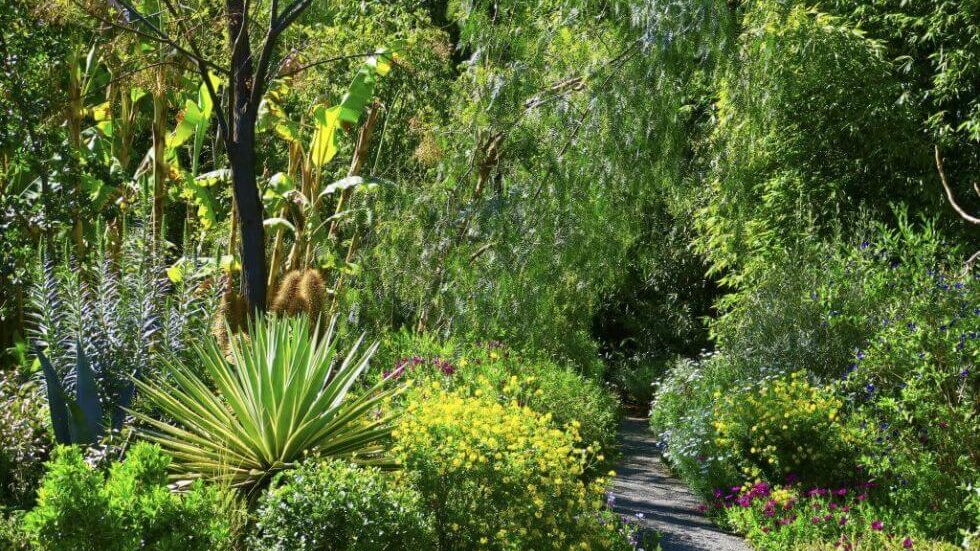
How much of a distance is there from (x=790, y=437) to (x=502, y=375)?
6.58 feet

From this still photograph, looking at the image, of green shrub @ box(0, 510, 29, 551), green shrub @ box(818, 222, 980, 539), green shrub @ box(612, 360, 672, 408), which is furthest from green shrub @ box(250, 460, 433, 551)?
green shrub @ box(612, 360, 672, 408)

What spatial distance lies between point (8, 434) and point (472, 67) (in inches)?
206

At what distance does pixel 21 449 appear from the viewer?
4.59 metres

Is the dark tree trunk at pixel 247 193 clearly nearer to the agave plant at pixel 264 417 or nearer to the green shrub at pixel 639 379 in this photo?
the agave plant at pixel 264 417

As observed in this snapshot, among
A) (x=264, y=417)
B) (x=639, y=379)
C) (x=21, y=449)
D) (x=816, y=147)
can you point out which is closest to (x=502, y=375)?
(x=264, y=417)

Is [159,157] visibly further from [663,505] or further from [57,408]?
[663,505]

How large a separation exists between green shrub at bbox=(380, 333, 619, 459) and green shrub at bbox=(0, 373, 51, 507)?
2107 mm

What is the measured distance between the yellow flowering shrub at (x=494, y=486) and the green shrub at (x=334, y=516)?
276 mm

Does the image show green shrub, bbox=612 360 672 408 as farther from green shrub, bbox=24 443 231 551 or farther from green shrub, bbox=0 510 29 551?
green shrub, bbox=24 443 231 551

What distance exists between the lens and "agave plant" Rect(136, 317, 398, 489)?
15.1ft

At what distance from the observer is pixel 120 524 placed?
321cm

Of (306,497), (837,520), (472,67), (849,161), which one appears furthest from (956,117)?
(306,497)

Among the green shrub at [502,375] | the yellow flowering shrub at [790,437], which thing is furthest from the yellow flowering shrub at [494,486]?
the yellow flowering shrub at [790,437]

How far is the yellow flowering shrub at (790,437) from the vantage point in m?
6.29
